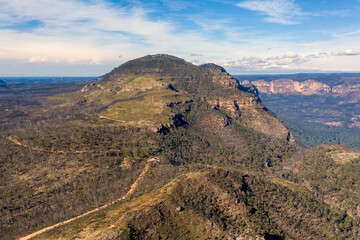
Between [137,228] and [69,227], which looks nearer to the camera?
[137,228]

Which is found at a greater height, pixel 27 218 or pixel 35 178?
pixel 35 178

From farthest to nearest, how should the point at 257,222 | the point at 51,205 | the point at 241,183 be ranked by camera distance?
1. the point at 241,183
2. the point at 51,205
3. the point at 257,222

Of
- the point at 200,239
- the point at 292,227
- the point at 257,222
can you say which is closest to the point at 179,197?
the point at 200,239

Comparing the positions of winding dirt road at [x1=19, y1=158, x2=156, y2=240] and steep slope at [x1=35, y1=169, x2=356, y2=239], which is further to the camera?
winding dirt road at [x1=19, y1=158, x2=156, y2=240]

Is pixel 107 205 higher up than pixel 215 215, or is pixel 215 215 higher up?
pixel 215 215

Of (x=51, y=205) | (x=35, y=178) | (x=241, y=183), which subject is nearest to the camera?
(x=51, y=205)

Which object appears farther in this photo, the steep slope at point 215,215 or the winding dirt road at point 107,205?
the winding dirt road at point 107,205

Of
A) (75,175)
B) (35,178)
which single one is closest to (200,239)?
(75,175)

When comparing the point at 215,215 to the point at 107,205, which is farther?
the point at 107,205

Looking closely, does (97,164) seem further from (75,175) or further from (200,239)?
(200,239)

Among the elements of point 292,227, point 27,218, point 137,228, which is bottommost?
point 292,227
